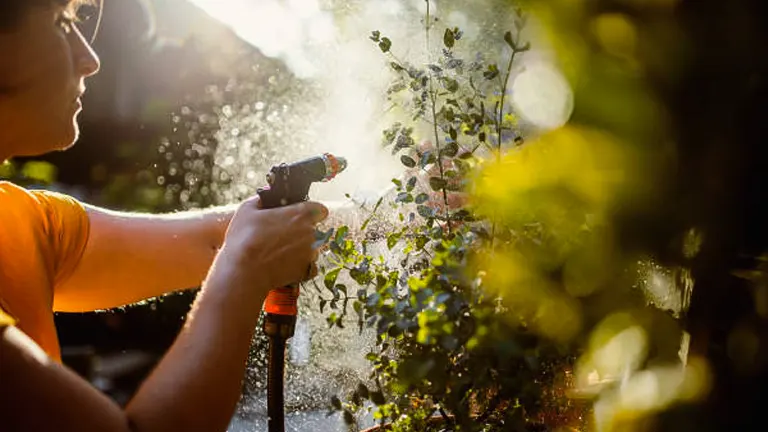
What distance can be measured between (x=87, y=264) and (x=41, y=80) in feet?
1.79

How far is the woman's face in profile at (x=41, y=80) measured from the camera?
1042 millimetres

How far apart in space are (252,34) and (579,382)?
2.97m

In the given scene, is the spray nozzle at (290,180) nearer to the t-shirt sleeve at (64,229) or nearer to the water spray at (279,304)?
the water spray at (279,304)

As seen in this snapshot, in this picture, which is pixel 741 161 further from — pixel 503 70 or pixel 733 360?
pixel 503 70

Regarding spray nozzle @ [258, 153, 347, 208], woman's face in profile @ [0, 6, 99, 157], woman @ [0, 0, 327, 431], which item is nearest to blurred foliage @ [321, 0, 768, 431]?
woman @ [0, 0, 327, 431]

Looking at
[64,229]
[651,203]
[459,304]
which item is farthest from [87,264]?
[651,203]

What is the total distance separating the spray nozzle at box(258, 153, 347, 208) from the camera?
1248mm

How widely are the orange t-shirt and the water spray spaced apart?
41 cm

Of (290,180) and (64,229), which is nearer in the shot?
(290,180)

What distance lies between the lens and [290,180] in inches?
49.4

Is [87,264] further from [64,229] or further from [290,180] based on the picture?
[290,180]

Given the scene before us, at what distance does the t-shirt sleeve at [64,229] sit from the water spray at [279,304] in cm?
50

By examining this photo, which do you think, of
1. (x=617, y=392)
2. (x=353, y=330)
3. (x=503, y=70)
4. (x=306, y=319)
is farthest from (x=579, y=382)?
(x=306, y=319)

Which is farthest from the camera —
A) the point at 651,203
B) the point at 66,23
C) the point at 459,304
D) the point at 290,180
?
the point at 290,180
